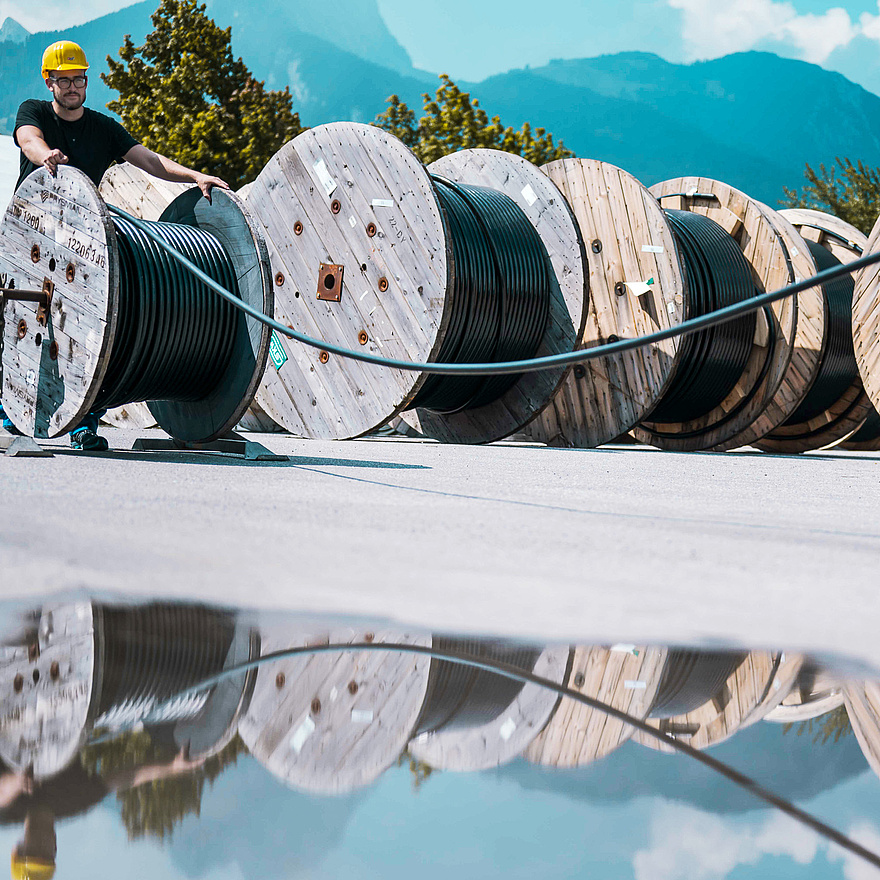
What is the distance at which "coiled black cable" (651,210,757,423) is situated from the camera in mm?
9250

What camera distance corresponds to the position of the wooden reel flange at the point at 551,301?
29.4ft

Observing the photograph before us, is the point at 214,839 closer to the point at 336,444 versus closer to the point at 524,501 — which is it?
the point at 524,501

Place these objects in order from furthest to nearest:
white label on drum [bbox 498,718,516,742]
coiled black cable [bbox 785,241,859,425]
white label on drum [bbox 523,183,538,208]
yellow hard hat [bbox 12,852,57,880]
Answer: coiled black cable [bbox 785,241,859,425], white label on drum [bbox 523,183,538,208], white label on drum [bbox 498,718,516,742], yellow hard hat [bbox 12,852,57,880]

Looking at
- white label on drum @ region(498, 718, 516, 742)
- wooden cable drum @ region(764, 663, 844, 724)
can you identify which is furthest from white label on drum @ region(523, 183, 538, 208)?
white label on drum @ region(498, 718, 516, 742)

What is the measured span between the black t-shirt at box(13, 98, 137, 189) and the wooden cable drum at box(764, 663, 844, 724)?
5647 millimetres

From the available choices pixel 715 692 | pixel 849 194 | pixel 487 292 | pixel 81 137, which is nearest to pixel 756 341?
pixel 487 292

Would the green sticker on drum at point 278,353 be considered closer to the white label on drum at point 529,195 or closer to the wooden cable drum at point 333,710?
the white label on drum at point 529,195

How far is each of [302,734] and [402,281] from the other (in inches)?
270

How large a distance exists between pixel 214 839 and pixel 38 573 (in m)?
1.40

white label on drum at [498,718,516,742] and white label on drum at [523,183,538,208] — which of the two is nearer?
white label on drum at [498,718,516,742]

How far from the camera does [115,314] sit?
556 cm

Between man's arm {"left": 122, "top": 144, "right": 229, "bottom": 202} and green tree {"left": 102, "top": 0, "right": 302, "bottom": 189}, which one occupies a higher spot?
green tree {"left": 102, "top": 0, "right": 302, "bottom": 189}

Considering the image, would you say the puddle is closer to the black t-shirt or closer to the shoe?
the shoe

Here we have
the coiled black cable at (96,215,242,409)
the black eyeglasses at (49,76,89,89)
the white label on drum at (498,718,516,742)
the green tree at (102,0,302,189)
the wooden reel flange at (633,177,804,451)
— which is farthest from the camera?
the green tree at (102,0,302,189)
